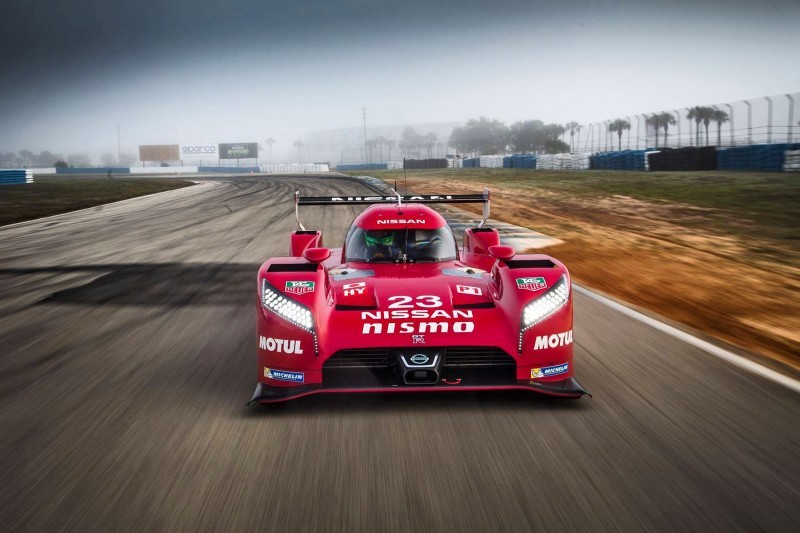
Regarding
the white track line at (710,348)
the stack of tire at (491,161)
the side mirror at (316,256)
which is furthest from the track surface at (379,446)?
the stack of tire at (491,161)

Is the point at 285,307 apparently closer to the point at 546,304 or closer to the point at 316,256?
the point at 316,256

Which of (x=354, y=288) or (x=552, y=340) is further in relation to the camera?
(x=354, y=288)

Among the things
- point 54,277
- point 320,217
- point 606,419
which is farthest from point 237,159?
point 606,419

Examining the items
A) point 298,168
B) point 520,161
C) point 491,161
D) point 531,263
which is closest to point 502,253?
point 531,263

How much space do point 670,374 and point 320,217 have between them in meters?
17.9

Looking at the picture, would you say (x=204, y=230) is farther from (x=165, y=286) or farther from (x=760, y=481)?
(x=760, y=481)

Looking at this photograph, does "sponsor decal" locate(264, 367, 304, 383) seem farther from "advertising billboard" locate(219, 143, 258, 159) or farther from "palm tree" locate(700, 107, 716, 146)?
"advertising billboard" locate(219, 143, 258, 159)

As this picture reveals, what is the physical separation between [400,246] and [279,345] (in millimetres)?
2265

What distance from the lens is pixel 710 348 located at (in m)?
6.60

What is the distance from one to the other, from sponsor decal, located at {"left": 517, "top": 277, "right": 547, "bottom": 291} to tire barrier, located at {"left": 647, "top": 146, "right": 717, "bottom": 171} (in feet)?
132

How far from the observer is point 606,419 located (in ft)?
15.3

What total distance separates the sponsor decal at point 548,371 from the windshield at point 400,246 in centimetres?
213

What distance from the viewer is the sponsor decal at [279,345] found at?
487 centimetres

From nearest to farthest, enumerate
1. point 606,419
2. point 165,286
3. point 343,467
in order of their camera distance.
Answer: point 343,467
point 606,419
point 165,286
